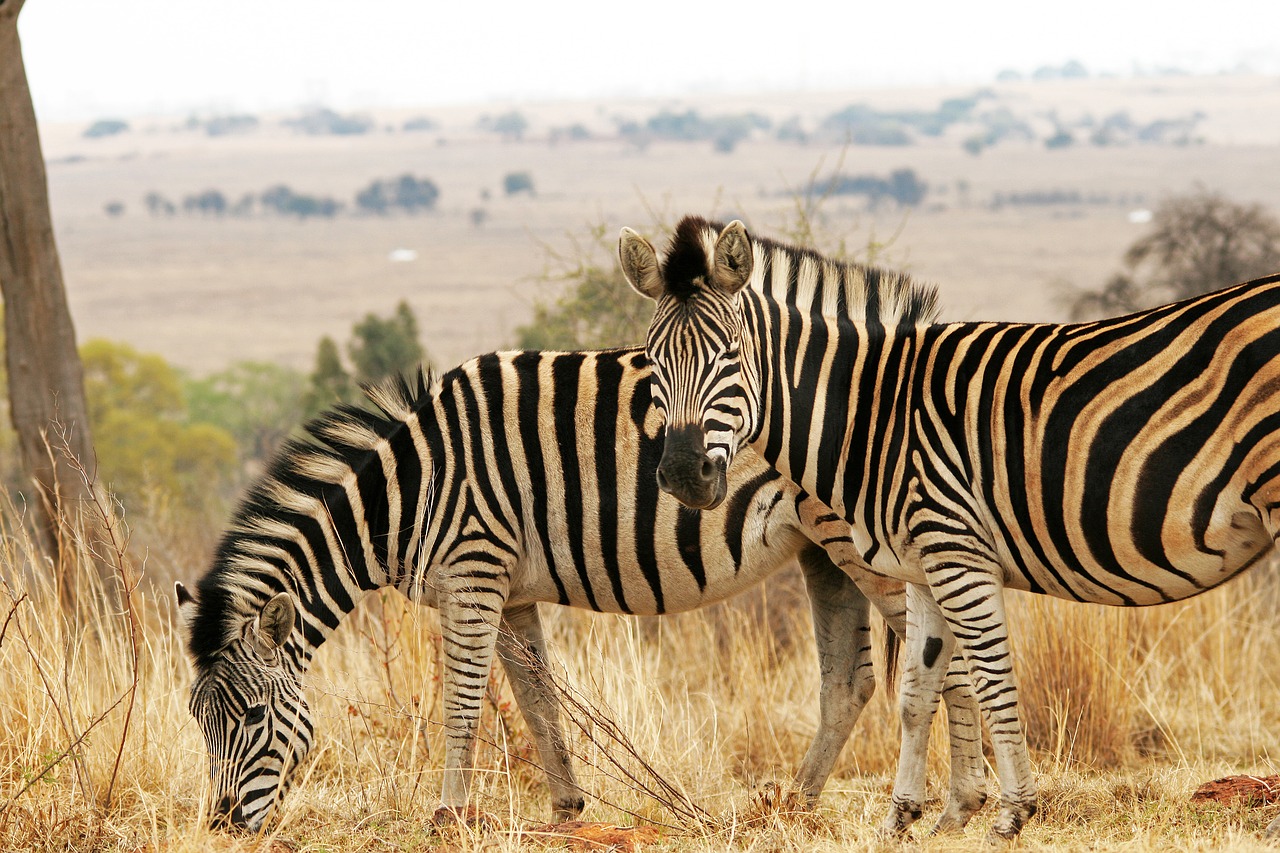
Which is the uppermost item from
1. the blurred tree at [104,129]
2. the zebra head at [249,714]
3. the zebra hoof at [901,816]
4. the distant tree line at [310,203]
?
the blurred tree at [104,129]

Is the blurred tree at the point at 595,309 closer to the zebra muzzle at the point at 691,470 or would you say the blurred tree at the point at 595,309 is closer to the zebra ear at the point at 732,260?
the zebra ear at the point at 732,260

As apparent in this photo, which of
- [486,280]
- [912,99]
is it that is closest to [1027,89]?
[912,99]

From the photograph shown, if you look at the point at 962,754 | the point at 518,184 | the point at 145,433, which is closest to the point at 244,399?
the point at 145,433

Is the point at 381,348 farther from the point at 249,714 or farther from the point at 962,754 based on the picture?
the point at 962,754

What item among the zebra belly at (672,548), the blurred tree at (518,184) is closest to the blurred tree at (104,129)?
the blurred tree at (518,184)

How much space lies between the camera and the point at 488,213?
2992 inches

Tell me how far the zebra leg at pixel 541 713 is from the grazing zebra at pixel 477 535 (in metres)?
0.06

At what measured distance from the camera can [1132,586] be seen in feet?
13.6

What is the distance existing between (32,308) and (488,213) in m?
69.8

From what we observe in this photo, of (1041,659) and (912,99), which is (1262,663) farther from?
(912,99)

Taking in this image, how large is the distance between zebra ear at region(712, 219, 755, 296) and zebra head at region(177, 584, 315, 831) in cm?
211

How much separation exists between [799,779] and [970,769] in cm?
103

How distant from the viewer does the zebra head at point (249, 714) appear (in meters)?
4.85

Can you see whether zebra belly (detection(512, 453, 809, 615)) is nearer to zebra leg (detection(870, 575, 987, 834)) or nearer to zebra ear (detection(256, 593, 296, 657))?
zebra leg (detection(870, 575, 987, 834))
